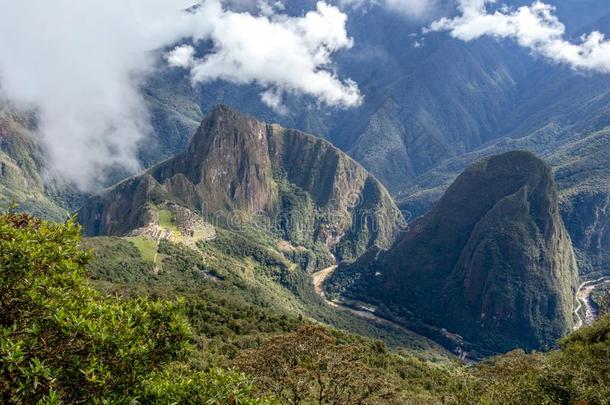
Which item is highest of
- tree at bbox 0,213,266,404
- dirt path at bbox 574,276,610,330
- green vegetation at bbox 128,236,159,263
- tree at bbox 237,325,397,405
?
green vegetation at bbox 128,236,159,263

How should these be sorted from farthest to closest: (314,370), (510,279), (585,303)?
A: (585,303)
(510,279)
(314,370)

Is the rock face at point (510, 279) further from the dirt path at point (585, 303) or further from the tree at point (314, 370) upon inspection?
the tree at point (314, 370)

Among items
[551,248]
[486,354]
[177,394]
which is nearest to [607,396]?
[177,394]

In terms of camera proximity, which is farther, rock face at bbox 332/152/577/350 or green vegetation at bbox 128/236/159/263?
rock face at bbox 332/152/577/350

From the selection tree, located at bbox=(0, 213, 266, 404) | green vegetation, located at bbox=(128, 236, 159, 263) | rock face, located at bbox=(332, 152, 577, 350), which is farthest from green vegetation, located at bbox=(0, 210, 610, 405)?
rock face, located at bbox=(332, 152, 577, 350)

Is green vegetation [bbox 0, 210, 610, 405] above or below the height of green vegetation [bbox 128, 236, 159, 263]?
below

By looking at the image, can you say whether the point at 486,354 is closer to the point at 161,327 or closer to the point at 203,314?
the point at 203,314

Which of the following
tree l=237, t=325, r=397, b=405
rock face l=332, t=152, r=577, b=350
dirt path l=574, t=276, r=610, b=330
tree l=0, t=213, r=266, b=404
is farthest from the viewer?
dirt path l=574, t=276, r=610, b=330

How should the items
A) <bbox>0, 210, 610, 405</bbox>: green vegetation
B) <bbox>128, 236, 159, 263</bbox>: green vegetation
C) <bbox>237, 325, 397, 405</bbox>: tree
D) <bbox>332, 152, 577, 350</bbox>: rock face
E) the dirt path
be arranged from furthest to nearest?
1. the dirt path
2. <bbox>332, 152, 577, 350</bbox>: rock face
3. <bbox>128, 236, 159, 263</bbox>: green vegetation
4. <bbox>237, 325, 397, 405</bbox>: tree
5. <bbox>0, 210, 610, 405</bbox>: green vegetation

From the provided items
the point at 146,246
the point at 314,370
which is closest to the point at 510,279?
the point at 146,246

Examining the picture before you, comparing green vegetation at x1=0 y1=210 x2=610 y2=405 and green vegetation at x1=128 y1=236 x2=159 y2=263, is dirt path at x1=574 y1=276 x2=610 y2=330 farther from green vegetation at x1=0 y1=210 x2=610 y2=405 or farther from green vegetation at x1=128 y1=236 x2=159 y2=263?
green vegetation at x1=128 y1=236 x2=159 y2=263

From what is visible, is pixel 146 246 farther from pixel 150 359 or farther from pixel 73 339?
pixel 73 339
